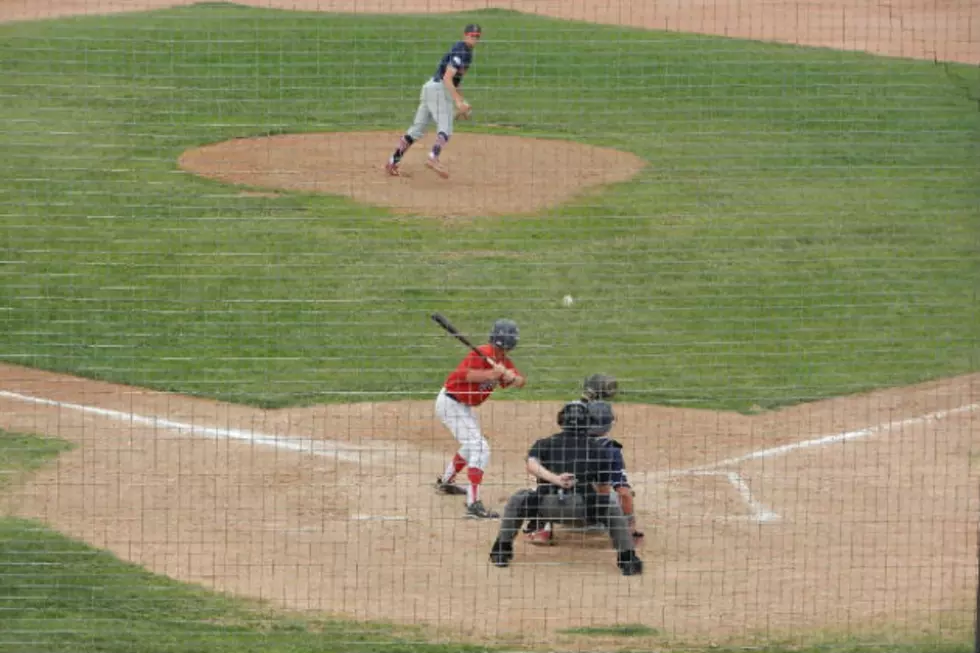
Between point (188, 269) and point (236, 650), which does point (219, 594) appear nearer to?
point (236, 650)

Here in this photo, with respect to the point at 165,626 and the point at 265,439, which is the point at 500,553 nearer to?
the point at 165,626

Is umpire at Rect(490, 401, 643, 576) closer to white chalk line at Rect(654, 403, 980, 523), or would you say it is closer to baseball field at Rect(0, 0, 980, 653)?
baseball field at Rect(0, 0, 980, 653)

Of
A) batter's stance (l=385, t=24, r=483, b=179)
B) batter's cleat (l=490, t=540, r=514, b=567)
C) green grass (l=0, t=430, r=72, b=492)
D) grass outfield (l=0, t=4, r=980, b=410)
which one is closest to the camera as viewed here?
batter's cleat (l=490, t=540, r=514, b=567)

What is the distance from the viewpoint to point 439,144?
18453 mm

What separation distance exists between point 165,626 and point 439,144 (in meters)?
9.39

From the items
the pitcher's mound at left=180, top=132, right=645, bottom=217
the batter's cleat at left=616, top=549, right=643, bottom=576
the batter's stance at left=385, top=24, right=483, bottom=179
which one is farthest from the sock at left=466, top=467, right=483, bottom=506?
the batter's stance at left=385, top=24, right=483, bottom=179

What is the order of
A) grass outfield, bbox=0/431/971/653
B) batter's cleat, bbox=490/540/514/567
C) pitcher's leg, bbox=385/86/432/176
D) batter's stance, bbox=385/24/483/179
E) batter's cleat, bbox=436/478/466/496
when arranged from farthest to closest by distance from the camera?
pitcher's leg, bbox=385/86/432/176, batter's stance, bbox=385/24/483/179, batter's cleat, bbox=436/478/466/496, batter's cleat, bbox=490/540/514/567, grass outfield, bbox=0/431/971/653

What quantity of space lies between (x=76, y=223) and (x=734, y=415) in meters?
7.28

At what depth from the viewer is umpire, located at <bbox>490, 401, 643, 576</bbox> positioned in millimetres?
10930

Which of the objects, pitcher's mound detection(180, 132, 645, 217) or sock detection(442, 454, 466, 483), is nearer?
sock detection(442, 454, 466, 483)

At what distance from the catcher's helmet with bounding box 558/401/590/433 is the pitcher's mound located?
655cm

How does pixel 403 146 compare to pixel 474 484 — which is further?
pixel 403 146

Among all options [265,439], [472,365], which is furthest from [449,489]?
[265,439]

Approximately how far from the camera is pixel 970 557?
11.1m
